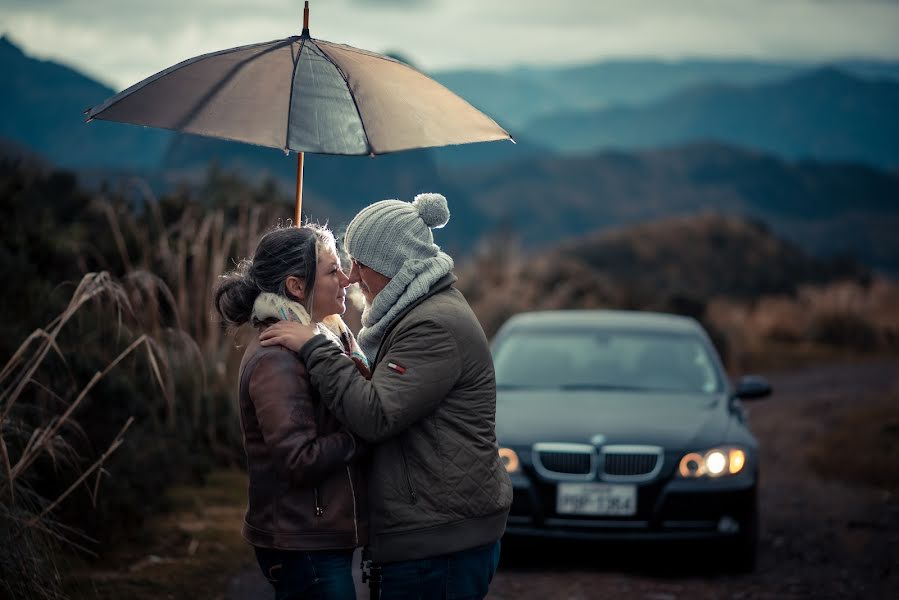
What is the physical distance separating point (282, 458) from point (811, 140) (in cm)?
19139

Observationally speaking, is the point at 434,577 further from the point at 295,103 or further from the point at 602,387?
the point at 602,387

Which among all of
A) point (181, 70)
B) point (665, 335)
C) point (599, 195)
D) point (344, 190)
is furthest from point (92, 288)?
point (599, 195)

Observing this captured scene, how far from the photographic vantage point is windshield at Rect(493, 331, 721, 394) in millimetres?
8086

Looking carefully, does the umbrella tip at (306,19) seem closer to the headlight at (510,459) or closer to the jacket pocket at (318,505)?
the jacket pocket at (318,505)

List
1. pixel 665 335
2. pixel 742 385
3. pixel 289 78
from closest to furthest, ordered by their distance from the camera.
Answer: pixel 289 78
pixel 742 385
pixel 665 335

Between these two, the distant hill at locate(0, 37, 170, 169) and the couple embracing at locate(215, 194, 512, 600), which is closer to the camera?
the couple embracing at locate(215, 194, 512, 600)

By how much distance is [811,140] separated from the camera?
18400 centimetres

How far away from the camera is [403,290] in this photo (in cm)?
347

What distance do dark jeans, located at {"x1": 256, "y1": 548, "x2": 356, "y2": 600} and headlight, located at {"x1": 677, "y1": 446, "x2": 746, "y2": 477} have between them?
382cm

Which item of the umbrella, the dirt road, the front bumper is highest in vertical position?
the umbrella

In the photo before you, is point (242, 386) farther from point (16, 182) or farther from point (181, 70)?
point (16, 182)

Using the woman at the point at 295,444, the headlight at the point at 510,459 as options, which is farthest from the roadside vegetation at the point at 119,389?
the headlight at the point at 510,459

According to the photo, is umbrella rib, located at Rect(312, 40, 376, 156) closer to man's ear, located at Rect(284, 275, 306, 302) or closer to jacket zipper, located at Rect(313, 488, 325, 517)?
man's ear, located at Rect(284, 275, 306, 302)

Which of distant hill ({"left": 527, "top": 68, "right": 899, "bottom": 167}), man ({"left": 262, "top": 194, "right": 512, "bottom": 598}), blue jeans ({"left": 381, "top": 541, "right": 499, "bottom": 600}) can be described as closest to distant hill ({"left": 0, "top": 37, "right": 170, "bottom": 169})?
man ({"left": 262, "top": 194, "right": 512, "bottom": 598})
